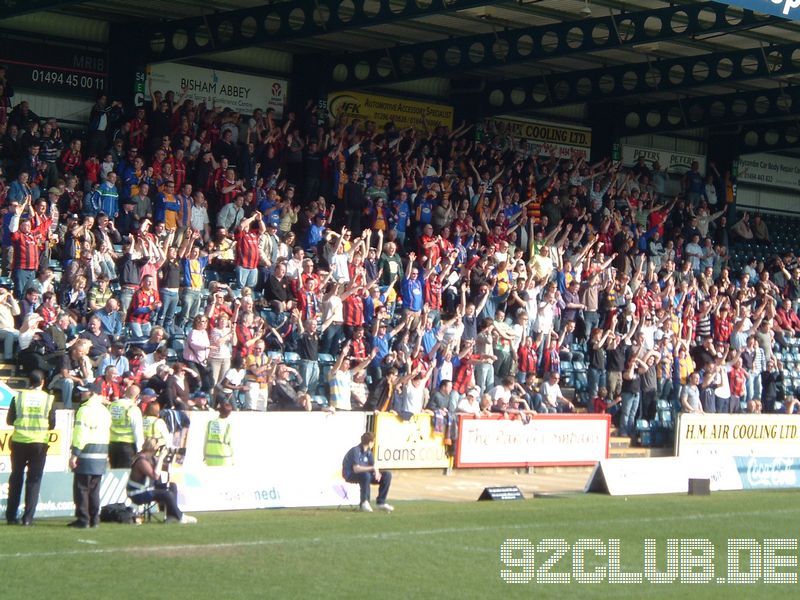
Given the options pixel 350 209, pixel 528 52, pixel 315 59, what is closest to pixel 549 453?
pixel 350 209

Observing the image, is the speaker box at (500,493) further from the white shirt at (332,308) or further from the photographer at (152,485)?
the photographer at (152,485)

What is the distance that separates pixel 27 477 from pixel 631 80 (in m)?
21.3

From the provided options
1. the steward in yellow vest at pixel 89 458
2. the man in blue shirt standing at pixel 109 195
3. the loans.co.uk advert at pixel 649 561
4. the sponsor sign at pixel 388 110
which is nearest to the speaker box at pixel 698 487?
the loans.co.uk advert at pixel 649 561

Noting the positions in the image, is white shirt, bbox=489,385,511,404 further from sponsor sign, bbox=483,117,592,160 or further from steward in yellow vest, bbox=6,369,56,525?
sponsor sign, bbox=483,117,592,160

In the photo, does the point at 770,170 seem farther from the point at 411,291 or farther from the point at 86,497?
the point at 86,497

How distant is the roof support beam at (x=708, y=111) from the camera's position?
3475 cm

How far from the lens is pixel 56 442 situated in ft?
56.7

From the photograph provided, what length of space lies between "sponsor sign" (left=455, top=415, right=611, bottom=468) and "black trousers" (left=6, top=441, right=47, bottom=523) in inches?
383

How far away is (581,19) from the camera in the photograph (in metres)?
27.7

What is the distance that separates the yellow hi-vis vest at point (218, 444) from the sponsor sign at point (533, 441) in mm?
6322

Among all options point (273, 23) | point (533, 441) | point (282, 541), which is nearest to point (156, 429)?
point (282, 541)

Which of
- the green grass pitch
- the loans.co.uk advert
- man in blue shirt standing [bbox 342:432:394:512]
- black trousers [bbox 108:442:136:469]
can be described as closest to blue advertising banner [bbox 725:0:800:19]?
the green grass pitch

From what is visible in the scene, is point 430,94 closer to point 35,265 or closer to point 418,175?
point 418,175

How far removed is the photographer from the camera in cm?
1598
